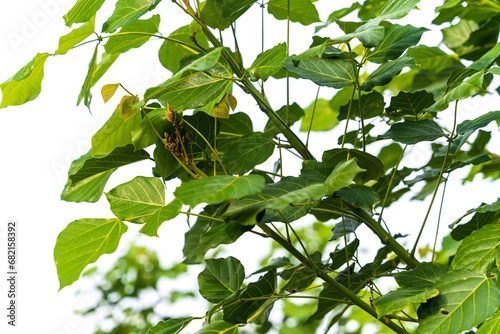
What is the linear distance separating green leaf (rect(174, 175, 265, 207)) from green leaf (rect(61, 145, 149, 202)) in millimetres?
251

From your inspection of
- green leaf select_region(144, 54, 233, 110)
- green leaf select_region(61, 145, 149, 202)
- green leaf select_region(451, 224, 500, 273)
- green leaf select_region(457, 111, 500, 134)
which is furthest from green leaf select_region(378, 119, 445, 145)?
green leaf select_region(61, 145, 149, 202)

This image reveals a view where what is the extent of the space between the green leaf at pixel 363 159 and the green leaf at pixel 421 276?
0.13m

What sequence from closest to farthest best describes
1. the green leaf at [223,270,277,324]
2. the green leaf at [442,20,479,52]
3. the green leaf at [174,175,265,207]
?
the green leaf at [174,175,265,207] → the green leaf at [223,270,277,324] → the green leaf at [442,20,479,52]

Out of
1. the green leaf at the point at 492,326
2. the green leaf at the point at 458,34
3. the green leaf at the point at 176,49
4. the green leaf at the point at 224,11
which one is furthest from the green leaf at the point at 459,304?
the green leaf at the point at 458,34

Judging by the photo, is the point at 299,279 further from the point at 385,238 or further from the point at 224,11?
the point at 224,11

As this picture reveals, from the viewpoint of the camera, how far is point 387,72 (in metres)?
0.59

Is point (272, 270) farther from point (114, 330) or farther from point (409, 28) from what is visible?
point (114, 330)

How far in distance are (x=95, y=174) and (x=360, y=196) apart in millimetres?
370

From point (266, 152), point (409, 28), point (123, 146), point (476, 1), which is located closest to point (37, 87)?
point (123, 146)

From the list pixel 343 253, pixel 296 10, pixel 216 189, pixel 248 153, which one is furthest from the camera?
pixel 296 10

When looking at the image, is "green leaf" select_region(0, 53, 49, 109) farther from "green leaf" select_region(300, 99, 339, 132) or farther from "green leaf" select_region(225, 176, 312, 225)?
"green leaf" select_region(300, 99, 339, 132)

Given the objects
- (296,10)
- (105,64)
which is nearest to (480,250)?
(296,10)

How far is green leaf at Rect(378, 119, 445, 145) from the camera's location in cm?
65

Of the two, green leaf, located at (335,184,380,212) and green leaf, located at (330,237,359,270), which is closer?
green leaf, located at (335,184,380,212)
